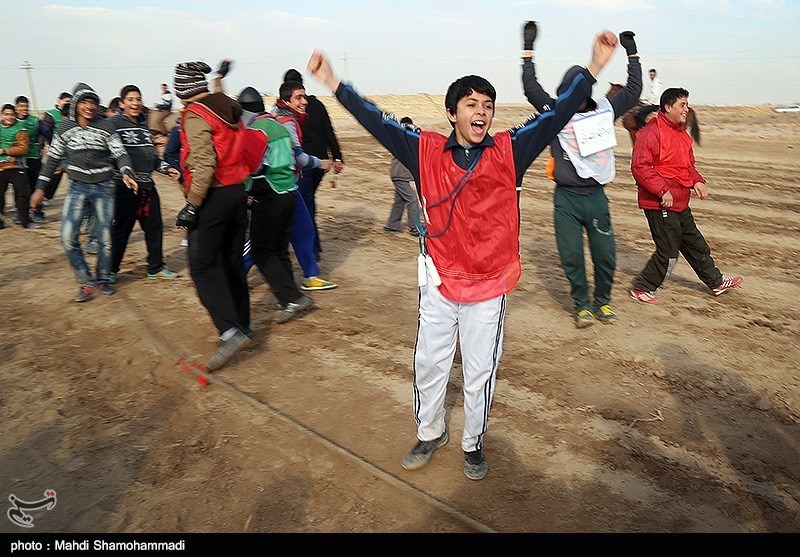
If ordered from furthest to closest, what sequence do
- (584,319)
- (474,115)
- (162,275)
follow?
(162,275) < (584,319) < (474,115)

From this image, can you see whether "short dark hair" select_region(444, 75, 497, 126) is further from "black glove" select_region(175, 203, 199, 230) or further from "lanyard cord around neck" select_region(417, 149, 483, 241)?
"black glove" select_region(175, 203, 199, 230)

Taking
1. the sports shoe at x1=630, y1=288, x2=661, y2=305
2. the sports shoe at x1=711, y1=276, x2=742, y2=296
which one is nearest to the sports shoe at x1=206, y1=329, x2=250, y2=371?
the sports shoe at x1=630, y1=288, x2=661, y2=305

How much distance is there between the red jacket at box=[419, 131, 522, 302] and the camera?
11.1ft

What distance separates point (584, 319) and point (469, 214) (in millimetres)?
3001

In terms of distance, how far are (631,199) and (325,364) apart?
9149 mm

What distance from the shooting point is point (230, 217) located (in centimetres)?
511

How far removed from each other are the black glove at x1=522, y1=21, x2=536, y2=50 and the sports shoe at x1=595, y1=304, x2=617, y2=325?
8.14ft

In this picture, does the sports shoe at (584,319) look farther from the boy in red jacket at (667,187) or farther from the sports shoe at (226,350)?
the sports shoe at (226,350)

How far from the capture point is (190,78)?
15.9ft

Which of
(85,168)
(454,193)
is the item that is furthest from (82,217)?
(454,193)

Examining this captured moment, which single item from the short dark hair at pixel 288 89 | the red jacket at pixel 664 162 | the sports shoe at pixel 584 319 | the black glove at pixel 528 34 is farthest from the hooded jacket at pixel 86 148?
the red jacket at pixel 664 162

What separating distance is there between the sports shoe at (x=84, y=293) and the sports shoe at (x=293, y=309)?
2.20m

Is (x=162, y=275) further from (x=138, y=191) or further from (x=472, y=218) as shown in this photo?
(x=472, y=218)
